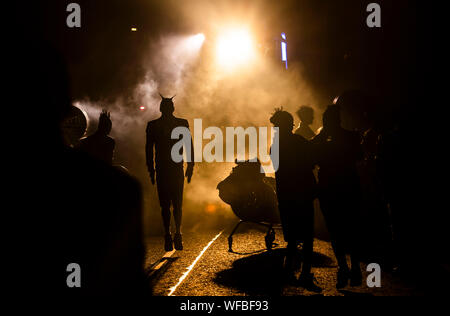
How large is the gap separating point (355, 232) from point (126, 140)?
43.6 feet

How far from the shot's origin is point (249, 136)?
14625 mm

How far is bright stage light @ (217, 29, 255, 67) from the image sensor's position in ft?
43.2

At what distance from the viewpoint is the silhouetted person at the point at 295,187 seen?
3.49 meters

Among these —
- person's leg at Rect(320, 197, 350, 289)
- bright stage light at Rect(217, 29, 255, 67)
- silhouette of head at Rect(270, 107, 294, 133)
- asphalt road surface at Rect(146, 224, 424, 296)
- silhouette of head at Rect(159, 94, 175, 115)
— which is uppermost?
bright stage light at Rect(217, 29, 255, 67)

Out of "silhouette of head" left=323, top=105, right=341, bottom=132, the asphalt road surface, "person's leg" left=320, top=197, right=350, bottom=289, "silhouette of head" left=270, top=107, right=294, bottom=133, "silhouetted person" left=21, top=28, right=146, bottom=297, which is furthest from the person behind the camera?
"silhouette of head" left=270, top=107, right=294, bottom=133

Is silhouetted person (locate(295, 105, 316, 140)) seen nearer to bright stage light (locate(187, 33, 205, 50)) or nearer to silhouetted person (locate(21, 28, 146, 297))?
silhouetted person (locate(21, 28, 146, 297))

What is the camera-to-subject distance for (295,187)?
352 cm

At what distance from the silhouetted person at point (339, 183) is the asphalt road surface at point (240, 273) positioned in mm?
521

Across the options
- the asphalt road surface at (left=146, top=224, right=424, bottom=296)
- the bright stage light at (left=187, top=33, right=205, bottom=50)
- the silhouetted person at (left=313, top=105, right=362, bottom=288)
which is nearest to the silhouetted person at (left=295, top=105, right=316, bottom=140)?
the asphalt road surface at (left=146, top=224, right=424, bottom=296)

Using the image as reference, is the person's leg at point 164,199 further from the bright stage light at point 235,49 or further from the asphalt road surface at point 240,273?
the bright stage light at point 235,49

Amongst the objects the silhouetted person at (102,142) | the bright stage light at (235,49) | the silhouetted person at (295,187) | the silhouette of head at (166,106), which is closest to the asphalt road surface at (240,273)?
the silhouetted person at (295,187)

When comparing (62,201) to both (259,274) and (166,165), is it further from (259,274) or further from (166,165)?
(166,165)

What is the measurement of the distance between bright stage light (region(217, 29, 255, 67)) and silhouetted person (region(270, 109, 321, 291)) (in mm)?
10525

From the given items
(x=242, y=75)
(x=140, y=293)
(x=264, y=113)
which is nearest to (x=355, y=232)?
(x=140, y=293)
